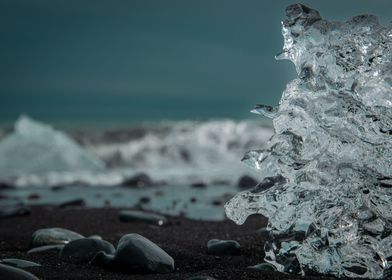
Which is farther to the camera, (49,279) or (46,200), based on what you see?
(46,200)

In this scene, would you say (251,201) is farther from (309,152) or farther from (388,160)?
(388,160)

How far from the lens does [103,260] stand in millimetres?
3186

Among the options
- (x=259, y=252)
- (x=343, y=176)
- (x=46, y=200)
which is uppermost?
(x=46, y=200)

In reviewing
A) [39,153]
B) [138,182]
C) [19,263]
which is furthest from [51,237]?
[39,153]

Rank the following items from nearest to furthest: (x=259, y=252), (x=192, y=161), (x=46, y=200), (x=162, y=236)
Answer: (x=259, y=252), (x=162, y=236), (x=46, y=200), (x=192, y=161)

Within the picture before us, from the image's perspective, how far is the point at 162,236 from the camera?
15.0 ft

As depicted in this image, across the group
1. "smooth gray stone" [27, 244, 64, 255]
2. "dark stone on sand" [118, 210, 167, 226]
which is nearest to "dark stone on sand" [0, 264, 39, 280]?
"smooth gray stone" [27, 244, 64, 255]

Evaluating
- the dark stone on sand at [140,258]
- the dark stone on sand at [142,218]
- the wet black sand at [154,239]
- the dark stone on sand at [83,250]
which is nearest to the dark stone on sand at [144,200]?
the wet black sand at [154,239]

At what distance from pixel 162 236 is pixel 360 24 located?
2345mm

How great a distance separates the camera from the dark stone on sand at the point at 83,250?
3373mm

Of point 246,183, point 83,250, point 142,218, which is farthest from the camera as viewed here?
point 246,183

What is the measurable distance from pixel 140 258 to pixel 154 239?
128cm

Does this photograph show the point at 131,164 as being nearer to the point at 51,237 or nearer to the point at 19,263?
the point at 51,237

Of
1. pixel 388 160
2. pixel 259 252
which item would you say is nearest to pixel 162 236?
pixel 259 252
